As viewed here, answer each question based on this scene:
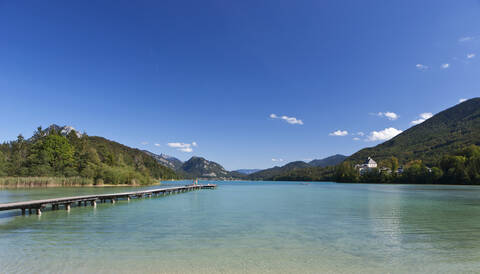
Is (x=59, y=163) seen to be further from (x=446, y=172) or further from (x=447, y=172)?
(x=446, y=172)

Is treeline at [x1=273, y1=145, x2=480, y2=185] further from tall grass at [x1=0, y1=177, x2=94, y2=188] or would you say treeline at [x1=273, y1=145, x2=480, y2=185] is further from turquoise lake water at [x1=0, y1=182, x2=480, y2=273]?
tall grass at [x1=0, y1=177, x2=94, y2=188]

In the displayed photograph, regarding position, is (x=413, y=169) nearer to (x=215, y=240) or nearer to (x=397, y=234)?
(x=397, y=234)

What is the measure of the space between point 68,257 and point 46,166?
76.3m

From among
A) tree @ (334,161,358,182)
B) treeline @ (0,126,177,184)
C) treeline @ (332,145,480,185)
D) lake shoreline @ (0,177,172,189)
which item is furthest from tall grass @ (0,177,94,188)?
tree @ (334,161,358,182)

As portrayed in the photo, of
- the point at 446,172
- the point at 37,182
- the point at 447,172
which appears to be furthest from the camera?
the point at 446,172

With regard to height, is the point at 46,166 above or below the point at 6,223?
above

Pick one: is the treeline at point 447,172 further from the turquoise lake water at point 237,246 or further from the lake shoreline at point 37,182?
the lake shoreline at point 37,182

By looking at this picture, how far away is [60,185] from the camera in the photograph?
2638 inches

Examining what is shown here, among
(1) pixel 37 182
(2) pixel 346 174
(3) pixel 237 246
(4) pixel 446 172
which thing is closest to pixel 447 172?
(4) pixel 446 172

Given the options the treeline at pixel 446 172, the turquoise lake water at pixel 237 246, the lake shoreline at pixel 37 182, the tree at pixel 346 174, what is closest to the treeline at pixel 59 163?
the lake shoreline at pixel 37 182

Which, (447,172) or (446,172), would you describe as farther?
(446,172)

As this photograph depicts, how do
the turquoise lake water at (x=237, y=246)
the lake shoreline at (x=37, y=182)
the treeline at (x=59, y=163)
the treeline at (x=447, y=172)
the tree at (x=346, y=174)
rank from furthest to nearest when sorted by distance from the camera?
the tree at (x=346, y=174)
the treeline at (x=447, y=172)
the treeline at (x=59, y=163)
the lake shoreline at (x=37, y=182)
the turquoise lake water at (x=237, y=246)

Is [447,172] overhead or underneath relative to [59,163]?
underneath

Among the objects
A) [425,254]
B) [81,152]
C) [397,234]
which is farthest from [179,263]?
[81,152]
